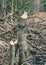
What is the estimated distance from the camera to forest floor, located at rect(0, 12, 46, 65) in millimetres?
7505

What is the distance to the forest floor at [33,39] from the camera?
750 centimetres

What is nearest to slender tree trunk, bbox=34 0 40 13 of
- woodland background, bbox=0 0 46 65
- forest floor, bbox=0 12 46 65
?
woodland background, bbox=0 0 46 65

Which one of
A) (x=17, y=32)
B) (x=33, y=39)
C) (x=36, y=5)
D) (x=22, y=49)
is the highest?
(x=17, y=32)

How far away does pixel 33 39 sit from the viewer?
→ 8859mm

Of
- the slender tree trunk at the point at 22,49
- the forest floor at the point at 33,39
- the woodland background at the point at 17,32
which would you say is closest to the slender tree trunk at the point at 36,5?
the woodland background at the point at 17,32

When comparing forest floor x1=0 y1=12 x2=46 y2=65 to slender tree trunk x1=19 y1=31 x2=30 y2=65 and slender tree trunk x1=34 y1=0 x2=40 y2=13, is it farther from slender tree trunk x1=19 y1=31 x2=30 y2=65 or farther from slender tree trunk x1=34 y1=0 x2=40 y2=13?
slender tree trunk x1=34 y1=0 x2=40 y2=13

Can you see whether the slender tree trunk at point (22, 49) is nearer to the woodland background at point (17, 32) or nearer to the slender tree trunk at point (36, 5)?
the woodland background at point (17, 32)

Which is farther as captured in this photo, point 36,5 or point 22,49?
point 36,5

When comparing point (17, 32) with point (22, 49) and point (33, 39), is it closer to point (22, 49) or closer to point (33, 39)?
point (22, 49)

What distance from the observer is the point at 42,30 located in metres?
9.62

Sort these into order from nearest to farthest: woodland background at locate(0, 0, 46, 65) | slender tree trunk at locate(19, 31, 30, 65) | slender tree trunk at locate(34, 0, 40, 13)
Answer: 1. slender tree trunk at locate(19, 31, 30, 65)
2. woodland background at locate(0, 0, 46, 65)
3. slender tree trunk at locate(34, 0, 40, 13)

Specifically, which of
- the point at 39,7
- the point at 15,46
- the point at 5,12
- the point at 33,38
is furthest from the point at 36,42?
the point at 39,7

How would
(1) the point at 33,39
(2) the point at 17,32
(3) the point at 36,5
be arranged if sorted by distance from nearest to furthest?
(2) the point at 17,32
(1) the point at 33,39
(3) the point at 36,5

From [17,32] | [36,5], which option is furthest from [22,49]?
[36,5]
